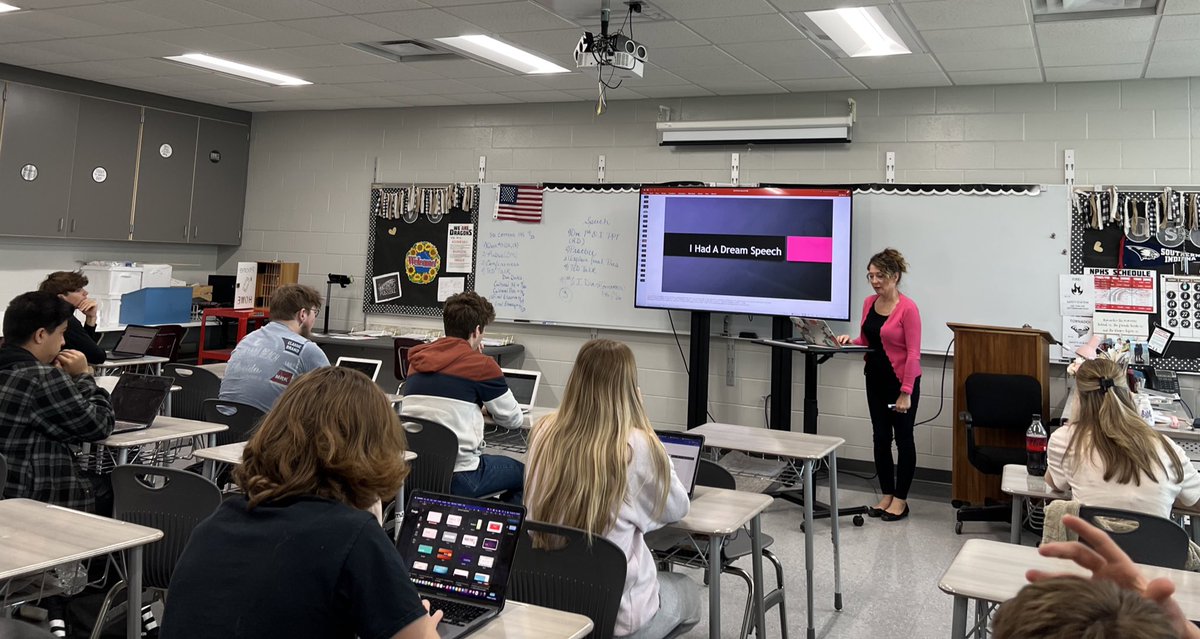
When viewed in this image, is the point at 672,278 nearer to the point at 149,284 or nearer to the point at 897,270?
the point at 897,270

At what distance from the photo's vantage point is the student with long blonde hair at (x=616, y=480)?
7.01 feet

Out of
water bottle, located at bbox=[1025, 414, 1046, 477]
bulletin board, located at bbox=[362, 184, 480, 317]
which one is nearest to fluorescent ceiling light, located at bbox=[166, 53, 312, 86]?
bulletin board, located at bbox=[362, 184, 480, 317]

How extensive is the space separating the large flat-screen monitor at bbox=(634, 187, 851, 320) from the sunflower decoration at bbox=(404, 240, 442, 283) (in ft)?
6.36

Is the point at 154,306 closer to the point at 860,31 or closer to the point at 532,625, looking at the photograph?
the point at 860,31

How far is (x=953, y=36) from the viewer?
4613mm

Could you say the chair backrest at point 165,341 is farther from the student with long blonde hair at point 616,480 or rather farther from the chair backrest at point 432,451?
the student with long blonde hair at point 616,480

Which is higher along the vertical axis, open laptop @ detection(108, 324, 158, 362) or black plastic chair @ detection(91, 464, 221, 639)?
open laptop @ detection(108, 324, 158, 362)

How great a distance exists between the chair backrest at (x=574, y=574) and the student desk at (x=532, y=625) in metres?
0.20

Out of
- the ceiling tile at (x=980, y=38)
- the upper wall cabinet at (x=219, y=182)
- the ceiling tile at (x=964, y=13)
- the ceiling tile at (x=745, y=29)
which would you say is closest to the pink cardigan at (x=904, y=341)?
the ceiling tile at (x=980, y=38)

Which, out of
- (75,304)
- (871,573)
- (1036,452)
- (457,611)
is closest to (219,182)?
(75,304)

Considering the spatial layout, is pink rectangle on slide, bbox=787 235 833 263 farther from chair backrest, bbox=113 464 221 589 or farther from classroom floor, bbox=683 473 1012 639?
chair backrest, bbox=113 464 221 589

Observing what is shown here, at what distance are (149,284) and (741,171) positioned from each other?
15.9 feet

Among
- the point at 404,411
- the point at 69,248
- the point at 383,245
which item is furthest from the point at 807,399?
the point at 69,248

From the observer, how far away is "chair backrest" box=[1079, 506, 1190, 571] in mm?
2328
